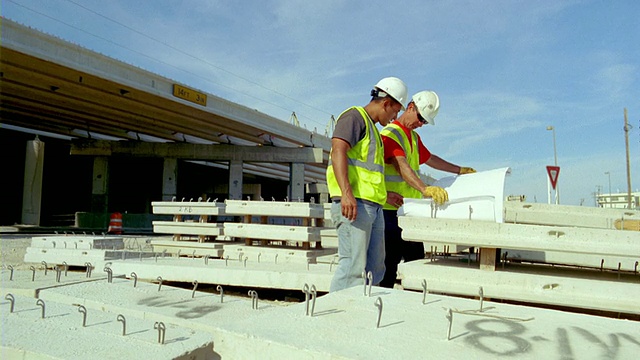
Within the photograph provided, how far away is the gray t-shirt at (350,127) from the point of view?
3.42 meters

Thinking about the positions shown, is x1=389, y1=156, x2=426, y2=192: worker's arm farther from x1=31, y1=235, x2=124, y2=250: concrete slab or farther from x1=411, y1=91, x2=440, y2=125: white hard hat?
x1=31, y1=235, x2=124, y2=250: concrete slab

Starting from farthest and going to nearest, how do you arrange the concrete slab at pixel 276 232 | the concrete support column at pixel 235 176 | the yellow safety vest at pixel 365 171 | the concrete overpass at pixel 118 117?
the concrete support column at pixel 235 176, the concrete overpass at pixel 118 117, the concrete slab at pixel 276 232, the yellow safety vest at pixel 365 171

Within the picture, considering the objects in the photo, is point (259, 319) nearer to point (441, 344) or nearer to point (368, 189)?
point (441, 344)

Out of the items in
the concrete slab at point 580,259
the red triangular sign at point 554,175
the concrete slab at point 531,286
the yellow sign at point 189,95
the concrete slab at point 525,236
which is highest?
the yellow sign at point 189,95

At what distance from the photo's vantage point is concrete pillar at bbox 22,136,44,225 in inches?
904

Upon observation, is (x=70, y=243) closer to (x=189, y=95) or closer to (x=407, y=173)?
(x=407, y=173)

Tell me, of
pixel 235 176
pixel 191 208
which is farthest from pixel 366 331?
pixel 235 176

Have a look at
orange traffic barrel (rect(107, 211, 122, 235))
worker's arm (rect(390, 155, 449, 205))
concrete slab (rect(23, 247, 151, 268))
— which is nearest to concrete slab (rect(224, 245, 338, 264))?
concrete slab (rect(23, 247, 151, 268))

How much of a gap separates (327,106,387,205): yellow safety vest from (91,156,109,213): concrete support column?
953 inches

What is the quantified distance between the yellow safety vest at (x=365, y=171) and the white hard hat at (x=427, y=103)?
927 millimetres

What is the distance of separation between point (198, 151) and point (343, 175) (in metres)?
24.4

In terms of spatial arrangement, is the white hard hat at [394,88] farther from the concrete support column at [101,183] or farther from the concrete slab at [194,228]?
the concrete support column at [101,183]

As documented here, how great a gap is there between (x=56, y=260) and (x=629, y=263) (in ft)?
19.6

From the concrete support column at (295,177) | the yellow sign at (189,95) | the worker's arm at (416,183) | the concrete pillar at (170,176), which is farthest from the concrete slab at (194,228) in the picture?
the concrete support column at (295,177)
